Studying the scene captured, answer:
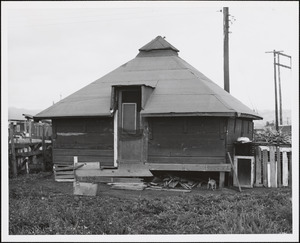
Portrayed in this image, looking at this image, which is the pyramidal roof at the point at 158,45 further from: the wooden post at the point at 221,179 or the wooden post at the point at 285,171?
the wooden post at the point at 285,171

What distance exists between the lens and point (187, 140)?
1473 centimetres

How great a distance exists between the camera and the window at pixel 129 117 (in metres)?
15.5

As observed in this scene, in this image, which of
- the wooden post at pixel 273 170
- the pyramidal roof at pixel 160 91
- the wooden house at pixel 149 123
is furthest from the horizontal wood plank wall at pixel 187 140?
the wooden post at pixel 273 170

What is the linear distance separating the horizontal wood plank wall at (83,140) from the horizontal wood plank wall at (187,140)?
1.77 m

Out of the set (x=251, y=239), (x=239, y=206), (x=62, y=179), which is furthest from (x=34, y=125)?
(x=251, y=239)

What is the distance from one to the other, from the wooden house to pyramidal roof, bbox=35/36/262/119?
0.10 feet

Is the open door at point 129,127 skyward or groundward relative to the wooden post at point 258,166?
skyward

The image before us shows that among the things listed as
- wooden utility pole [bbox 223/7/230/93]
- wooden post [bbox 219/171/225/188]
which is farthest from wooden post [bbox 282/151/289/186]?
wooden utility pole [bbox 223/7/230/93]

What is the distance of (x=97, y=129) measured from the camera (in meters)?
15.9

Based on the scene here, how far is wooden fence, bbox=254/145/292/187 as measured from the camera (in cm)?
1402

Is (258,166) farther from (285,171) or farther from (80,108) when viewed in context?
(80,108)

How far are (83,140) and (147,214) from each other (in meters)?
6.53

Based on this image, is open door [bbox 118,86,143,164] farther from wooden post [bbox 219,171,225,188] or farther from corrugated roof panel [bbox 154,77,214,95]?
wooden post [bbox 219,171,225,188]

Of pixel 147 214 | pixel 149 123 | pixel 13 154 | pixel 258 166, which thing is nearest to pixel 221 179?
pixel 258 166
